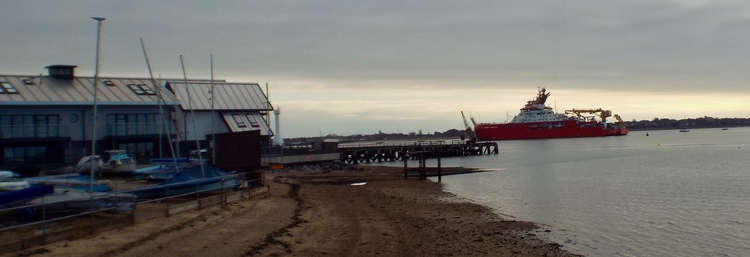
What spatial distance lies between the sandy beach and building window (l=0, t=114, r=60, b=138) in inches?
561

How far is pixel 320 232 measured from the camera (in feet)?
52.1

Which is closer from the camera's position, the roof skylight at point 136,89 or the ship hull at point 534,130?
the roof skylight at point 136,89

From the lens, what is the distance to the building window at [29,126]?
3034 centimetres

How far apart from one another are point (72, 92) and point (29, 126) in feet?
9.72

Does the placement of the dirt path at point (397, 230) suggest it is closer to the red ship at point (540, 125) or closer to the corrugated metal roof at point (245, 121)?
the corrugated metal roof at point (245, 121)

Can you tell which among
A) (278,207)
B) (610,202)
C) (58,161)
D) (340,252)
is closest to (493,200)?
(610,202)

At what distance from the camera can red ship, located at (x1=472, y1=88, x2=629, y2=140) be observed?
479ft

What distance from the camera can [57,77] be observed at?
33750 mm

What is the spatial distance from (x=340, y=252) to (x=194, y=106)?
26494 millimetres

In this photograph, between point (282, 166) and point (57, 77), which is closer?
point (57, 77)

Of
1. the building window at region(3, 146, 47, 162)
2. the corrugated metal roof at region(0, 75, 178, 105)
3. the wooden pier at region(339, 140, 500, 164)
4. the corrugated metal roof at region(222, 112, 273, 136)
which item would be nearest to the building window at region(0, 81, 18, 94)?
the corrugated metal roof at region(0, 75, 178, 105)

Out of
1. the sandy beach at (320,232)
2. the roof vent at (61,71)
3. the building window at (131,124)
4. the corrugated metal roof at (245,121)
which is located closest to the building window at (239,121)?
the corrugated metal roof at (245,121)

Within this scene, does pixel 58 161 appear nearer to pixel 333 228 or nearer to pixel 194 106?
pixel 194 106

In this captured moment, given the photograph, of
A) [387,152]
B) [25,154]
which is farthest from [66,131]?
[387,152]
